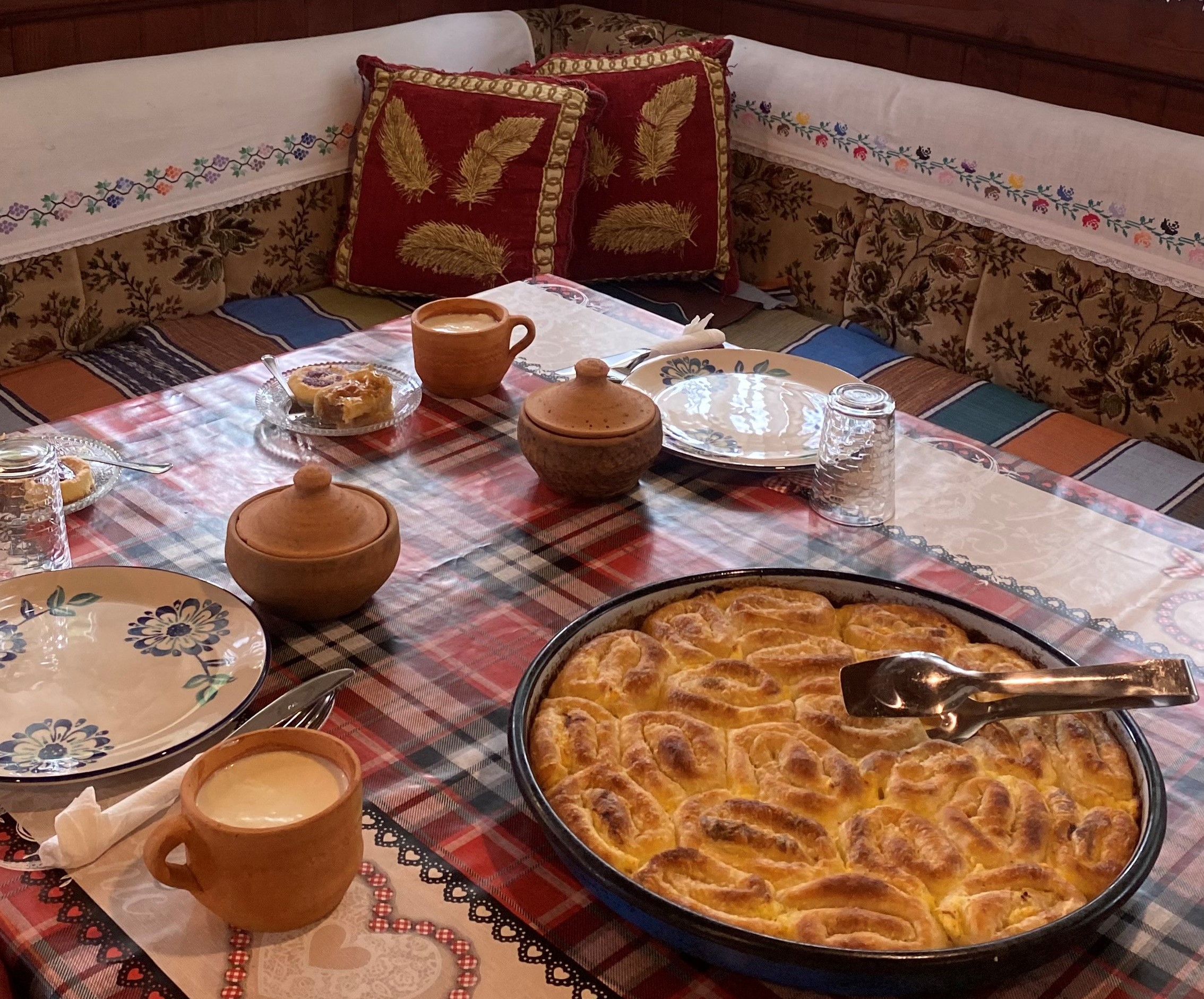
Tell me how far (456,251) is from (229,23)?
0.71 meters

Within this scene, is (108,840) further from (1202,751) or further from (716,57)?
(716,57)

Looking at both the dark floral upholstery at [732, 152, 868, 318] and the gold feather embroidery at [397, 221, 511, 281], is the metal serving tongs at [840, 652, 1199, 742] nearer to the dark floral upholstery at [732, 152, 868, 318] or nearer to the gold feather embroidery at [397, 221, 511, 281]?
the gold feather embroidery at [397, 221, 511, 281]

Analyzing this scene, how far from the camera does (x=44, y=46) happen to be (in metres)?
2.30

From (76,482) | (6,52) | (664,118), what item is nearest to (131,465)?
(76,482)

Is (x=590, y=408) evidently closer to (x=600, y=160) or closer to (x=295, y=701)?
(x=295, y=701)

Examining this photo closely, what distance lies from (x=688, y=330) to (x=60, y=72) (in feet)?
4.28

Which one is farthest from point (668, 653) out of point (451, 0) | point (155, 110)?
point (451, 0)

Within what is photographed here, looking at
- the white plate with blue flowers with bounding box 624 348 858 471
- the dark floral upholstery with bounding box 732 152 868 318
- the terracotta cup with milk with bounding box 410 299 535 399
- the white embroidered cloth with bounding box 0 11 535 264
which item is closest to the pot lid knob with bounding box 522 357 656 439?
the white plate with blue flowers with bounding box 624 348 858 471

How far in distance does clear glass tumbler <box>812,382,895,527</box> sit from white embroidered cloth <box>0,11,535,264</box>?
4.96ft

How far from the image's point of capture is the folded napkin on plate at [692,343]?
5.08 ft

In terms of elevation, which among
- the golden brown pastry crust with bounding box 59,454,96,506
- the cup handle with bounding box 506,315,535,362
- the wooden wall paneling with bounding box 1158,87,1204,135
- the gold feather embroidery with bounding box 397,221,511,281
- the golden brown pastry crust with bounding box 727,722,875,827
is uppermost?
the wooden wall paneling with bounding box 1158,87,1204,135

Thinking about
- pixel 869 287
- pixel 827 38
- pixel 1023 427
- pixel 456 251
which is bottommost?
pixel 1023 427

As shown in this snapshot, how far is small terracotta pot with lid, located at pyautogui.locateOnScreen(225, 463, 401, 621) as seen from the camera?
99cm

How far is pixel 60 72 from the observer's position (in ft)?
7.09
